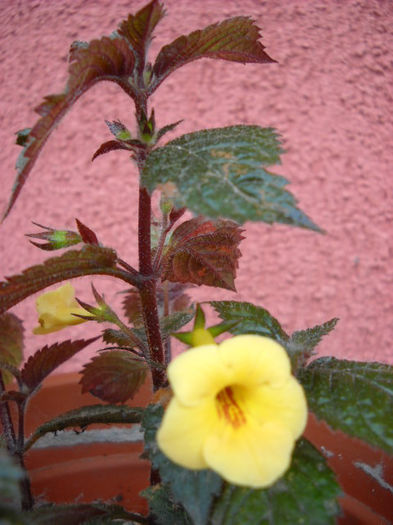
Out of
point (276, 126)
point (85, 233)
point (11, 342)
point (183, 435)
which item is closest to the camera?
point (183, 435)

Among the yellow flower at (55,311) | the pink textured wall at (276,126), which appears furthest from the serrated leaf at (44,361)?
the pink textured wall at (276,126)

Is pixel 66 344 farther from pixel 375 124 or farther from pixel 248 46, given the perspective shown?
pixel 375 124

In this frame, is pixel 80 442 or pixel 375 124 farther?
pixel 375 124

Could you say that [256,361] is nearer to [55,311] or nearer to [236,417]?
[236,417]

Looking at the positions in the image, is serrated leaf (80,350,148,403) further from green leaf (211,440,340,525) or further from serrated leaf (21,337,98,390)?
green leaf (211,440,340,525)

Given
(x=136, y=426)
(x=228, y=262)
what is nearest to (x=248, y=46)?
(x=228, y=262)

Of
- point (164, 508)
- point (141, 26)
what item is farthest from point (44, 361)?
point (141, 26)
